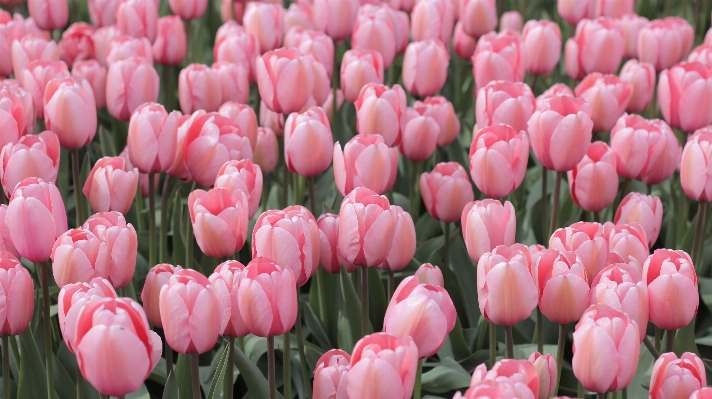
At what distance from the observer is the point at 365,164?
1689mm

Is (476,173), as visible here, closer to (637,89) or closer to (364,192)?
(364,192)

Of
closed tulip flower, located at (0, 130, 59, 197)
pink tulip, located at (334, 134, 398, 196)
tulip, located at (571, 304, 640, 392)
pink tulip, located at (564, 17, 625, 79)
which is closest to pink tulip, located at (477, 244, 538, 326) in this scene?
tulip, located at (571, 304, 640, 392)

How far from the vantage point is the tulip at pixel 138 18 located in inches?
110

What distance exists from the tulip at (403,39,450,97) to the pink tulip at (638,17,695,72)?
2.37ft

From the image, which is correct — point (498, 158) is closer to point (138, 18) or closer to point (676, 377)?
point (676, 377)

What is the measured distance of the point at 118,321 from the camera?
3.45ft

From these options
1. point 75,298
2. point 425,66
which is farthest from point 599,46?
point 75,298

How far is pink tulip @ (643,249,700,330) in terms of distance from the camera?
132 cm

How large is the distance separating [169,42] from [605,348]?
2003 millimetres

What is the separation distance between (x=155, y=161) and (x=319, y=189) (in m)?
0.74

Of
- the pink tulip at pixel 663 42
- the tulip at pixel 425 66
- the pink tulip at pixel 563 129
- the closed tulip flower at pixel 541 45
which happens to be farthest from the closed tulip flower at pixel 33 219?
the pink tulip at pixel 663 42

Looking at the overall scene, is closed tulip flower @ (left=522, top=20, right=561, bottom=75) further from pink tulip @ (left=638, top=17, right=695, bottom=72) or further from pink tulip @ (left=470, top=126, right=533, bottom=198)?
pink tulip @ (left=470, top=126, right=533, bottom=198)

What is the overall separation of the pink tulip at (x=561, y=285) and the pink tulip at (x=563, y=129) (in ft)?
1.57

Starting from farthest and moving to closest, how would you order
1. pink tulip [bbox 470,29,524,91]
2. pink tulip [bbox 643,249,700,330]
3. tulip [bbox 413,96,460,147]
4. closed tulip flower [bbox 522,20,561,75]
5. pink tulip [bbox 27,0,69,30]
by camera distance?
pink tulip [bbox 27,0,69,30], closed tulip flower [bbox 522,20,561,75], pink tulip [bbox 470,29,524,91], tulip [bbox 413,96,460,147], pink tulip [bbox 643,249,700,330]
